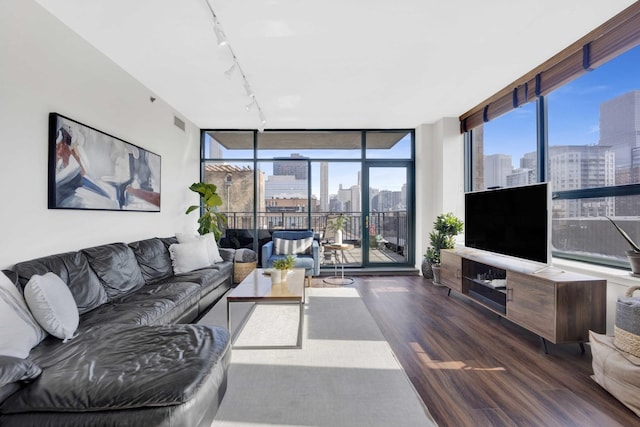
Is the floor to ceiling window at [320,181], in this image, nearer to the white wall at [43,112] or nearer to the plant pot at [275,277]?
the white wall at [43,112]

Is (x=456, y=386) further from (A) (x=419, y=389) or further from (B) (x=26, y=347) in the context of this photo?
(B) (x=26, y=347)

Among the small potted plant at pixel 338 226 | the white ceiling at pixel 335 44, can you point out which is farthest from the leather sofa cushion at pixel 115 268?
the small potted plant at pixel 338 226

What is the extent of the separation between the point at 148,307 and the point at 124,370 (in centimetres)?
108

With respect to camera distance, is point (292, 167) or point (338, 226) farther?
point (292, 167)

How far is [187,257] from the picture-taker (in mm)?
3828

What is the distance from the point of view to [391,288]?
15.2 feet

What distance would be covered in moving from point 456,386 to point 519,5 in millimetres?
2922

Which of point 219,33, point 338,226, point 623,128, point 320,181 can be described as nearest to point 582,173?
point 623,128

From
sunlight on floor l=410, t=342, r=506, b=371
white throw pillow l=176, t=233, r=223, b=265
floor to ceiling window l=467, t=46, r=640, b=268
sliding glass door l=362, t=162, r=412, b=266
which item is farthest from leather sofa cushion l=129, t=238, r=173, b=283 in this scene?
floor to ceiling window l=467, t=46, r=640, b=268

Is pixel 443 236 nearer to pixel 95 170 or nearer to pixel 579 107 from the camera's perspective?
pixel 579 107

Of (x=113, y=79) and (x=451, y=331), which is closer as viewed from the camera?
(x=451, y=331)

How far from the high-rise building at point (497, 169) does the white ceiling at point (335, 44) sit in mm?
895

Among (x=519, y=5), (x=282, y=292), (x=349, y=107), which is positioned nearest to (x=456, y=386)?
(x=282, y=292)

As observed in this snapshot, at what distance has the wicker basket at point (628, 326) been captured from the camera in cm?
189
